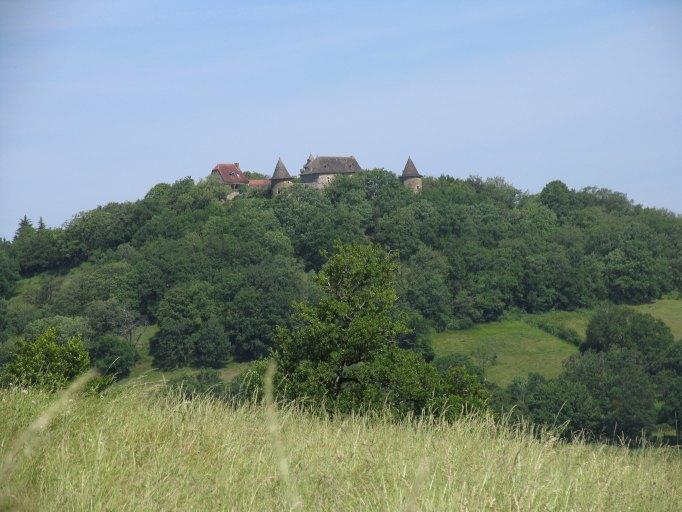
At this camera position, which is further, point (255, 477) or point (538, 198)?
point (538, 198)

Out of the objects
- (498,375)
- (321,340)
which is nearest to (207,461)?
(321,340)

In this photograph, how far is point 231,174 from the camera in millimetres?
137250

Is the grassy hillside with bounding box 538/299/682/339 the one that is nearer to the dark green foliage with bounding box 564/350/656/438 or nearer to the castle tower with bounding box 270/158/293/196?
the dark green foliage with bounding box 564/350/656/438

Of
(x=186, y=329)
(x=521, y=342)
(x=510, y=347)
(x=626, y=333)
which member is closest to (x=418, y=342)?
(x=510, y=347)

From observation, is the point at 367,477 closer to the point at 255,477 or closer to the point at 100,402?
the point at 255,477

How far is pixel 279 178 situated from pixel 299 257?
20.3 m

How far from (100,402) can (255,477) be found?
5.00 ft

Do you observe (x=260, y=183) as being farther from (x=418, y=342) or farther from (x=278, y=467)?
(x=278, y=467)

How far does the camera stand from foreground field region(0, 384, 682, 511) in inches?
165

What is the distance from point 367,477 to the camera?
483 cm

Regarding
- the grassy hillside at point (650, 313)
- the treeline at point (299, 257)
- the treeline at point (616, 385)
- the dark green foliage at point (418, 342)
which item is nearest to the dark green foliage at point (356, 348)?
the treeline at point (616, 385)

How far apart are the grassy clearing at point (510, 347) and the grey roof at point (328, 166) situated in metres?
47.7

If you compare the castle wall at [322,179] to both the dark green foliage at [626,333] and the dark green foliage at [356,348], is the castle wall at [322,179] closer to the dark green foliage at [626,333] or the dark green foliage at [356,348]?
the dark green foliage at [626,333]

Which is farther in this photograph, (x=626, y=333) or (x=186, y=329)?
(x=186, y=329)
